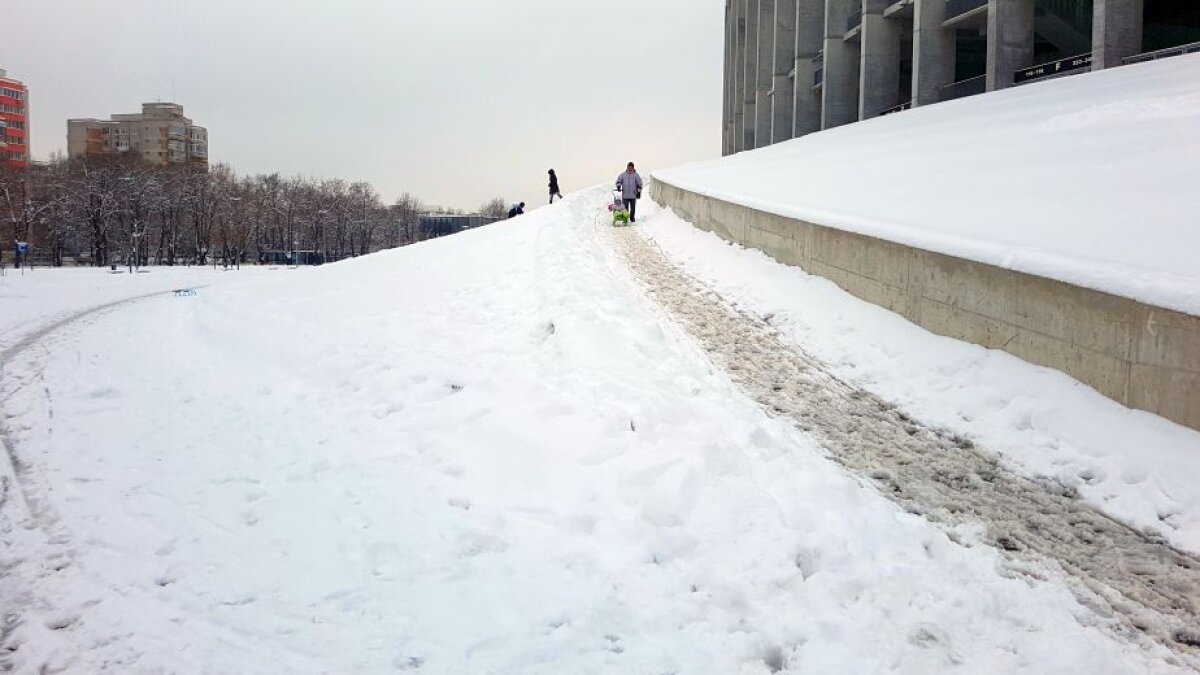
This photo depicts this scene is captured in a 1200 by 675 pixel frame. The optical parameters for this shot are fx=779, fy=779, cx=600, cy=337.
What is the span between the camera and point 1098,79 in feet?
59.7

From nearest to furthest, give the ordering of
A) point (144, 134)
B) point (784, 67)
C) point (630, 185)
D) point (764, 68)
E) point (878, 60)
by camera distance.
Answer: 1. point (630, 185)
2. point (878, 60)
3. point (784, 67)
4. point (764, 68)
5. point (144, 134)

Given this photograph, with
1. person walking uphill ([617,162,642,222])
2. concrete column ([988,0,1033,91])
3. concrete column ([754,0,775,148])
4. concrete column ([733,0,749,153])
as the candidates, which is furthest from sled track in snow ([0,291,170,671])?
concrete column ([733,0,749,153])

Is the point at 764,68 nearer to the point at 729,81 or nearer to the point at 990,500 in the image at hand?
the point at 729,81

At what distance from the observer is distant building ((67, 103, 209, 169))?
121875mm

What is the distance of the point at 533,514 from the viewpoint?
5.47 meters

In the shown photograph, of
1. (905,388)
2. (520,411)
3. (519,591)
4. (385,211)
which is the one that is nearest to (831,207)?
(905,388)

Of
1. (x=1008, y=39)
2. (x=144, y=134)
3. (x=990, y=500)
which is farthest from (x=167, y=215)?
(x=990, y=500)

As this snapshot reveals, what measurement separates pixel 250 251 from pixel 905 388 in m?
104

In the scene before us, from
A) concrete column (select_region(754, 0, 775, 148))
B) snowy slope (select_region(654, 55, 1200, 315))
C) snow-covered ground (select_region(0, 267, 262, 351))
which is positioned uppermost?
concrete column (select_region(754, 0, 775, 148))

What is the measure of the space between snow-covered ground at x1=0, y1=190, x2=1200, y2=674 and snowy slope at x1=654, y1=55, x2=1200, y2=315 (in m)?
1.07

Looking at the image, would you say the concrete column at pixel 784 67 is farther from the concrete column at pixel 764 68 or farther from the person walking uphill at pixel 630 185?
the person walking uphill at pixel 630 185

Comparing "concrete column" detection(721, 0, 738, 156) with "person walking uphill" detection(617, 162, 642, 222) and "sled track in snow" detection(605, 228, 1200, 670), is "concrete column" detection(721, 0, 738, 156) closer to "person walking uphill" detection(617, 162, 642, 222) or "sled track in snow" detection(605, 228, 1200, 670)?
"person walking uphill" detection(617, 162, 642, 222)

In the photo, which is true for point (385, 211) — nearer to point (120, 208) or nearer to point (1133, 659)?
point (120, 208)

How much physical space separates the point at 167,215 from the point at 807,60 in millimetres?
68485
